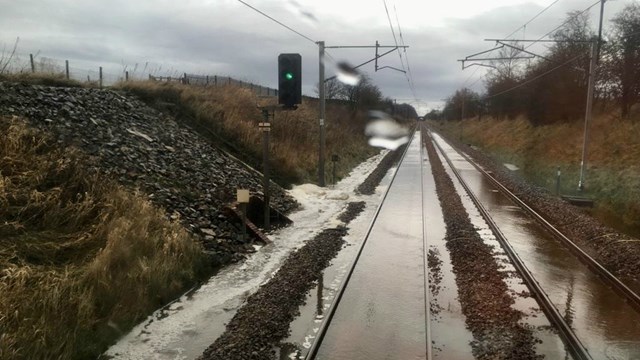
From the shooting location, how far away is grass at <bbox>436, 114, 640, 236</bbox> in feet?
55.4

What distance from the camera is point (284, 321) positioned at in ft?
23.6

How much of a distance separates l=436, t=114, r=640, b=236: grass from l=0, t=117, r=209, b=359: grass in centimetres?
1315

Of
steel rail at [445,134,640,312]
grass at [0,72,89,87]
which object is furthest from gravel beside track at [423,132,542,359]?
grass at [0,72,89,87]

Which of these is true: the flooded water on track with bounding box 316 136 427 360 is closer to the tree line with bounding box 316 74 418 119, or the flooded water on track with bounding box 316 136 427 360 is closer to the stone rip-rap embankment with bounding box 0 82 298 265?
the stone rip-rap embankment with bounding box 0 82 298 265

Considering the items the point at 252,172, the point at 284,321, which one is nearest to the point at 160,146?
the point at 252,172

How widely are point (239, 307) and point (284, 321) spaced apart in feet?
3.39

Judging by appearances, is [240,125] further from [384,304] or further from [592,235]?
[384,304]

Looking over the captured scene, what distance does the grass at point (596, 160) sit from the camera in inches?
664

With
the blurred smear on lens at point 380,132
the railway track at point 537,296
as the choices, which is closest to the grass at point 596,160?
the railway track at point 537,296

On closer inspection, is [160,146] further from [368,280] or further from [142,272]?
[368,280]

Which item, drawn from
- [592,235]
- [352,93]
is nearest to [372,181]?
[592,235]

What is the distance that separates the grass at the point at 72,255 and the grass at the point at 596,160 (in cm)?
1315

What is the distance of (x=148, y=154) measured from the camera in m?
13.1

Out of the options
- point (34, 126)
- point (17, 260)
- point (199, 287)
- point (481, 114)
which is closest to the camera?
point (17, 260)
